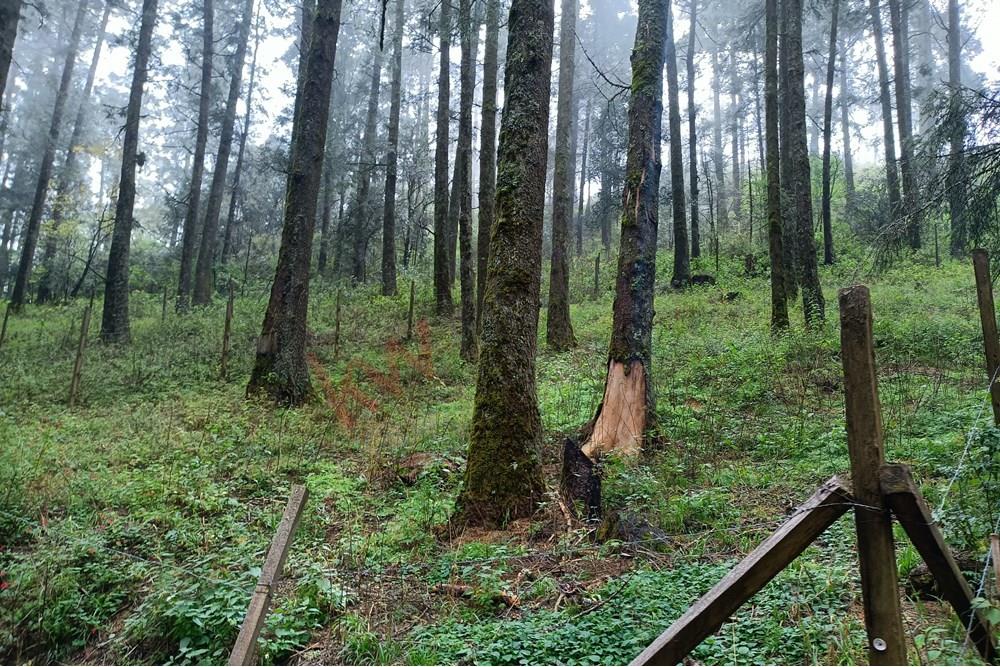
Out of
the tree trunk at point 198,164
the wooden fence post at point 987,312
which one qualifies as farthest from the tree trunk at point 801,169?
the tree trunk at point 198,164

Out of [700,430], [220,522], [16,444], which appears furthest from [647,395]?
[16,444]

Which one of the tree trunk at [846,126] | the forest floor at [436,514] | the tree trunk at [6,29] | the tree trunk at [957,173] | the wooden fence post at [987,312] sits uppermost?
the tree trunk at [846,126]

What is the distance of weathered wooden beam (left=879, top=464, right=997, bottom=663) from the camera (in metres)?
2.02

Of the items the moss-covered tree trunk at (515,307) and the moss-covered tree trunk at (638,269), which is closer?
the moss-covered tree trunk at (515,307)

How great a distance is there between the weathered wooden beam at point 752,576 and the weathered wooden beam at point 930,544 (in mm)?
155

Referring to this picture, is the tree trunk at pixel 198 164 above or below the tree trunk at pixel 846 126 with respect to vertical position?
below

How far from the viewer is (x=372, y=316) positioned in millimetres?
17531

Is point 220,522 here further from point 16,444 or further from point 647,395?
point 647,395

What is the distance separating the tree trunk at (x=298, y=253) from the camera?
955 cm

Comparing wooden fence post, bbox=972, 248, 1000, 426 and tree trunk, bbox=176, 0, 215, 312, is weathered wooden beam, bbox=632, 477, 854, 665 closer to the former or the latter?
wooden fence post, bbox=972, 248, 1000, 426

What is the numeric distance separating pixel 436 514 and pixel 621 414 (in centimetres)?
261

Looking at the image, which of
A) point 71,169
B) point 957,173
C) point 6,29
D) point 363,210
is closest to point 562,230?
point 957,173

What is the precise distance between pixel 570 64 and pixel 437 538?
603 inches

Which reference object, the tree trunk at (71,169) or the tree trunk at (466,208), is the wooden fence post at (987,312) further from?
the tree trunk at (71,169)
